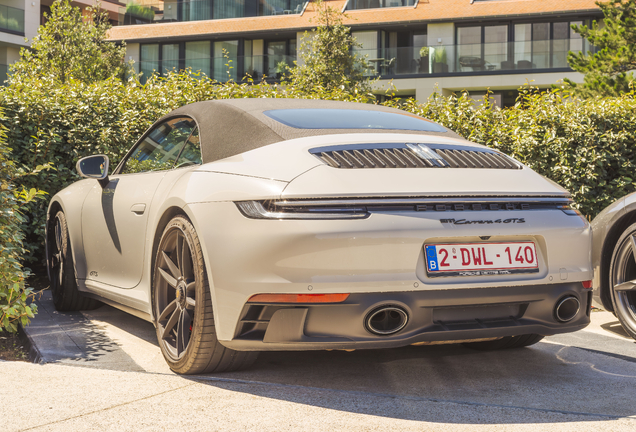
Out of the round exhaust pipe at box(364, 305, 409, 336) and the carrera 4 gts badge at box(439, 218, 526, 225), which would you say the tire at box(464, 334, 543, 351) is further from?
the round exhaust pipe at box(364, 305, 409, 336)

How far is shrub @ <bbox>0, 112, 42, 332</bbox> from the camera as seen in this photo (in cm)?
386

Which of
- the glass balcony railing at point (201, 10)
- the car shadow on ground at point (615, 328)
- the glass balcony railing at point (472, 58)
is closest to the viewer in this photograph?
the car shadow on ground at point (615, 328)

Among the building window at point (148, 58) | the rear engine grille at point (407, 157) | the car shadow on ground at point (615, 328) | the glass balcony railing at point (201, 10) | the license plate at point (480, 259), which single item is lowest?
the car shadow on ground at point (615, 328)

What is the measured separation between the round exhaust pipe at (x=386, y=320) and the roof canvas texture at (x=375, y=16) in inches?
1106

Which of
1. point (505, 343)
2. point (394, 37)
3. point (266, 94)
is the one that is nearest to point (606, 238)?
point (505, 343)

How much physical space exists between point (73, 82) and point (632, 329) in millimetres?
5866

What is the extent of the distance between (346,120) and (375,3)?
113 feet

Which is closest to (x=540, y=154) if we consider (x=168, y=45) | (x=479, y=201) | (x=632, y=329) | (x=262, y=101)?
(x=632, y=329)

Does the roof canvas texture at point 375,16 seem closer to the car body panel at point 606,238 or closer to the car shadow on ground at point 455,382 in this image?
the car body panel at point 606,238

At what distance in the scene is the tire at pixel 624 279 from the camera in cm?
445

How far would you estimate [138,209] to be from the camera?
Result: 155 inches

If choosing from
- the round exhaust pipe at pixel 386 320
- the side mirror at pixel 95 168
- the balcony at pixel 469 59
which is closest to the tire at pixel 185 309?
the round exhaust pipe at pixel 386 320

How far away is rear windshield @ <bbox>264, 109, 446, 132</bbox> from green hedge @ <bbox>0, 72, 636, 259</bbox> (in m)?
3.50

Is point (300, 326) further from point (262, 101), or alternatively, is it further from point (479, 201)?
point (262, 101)
